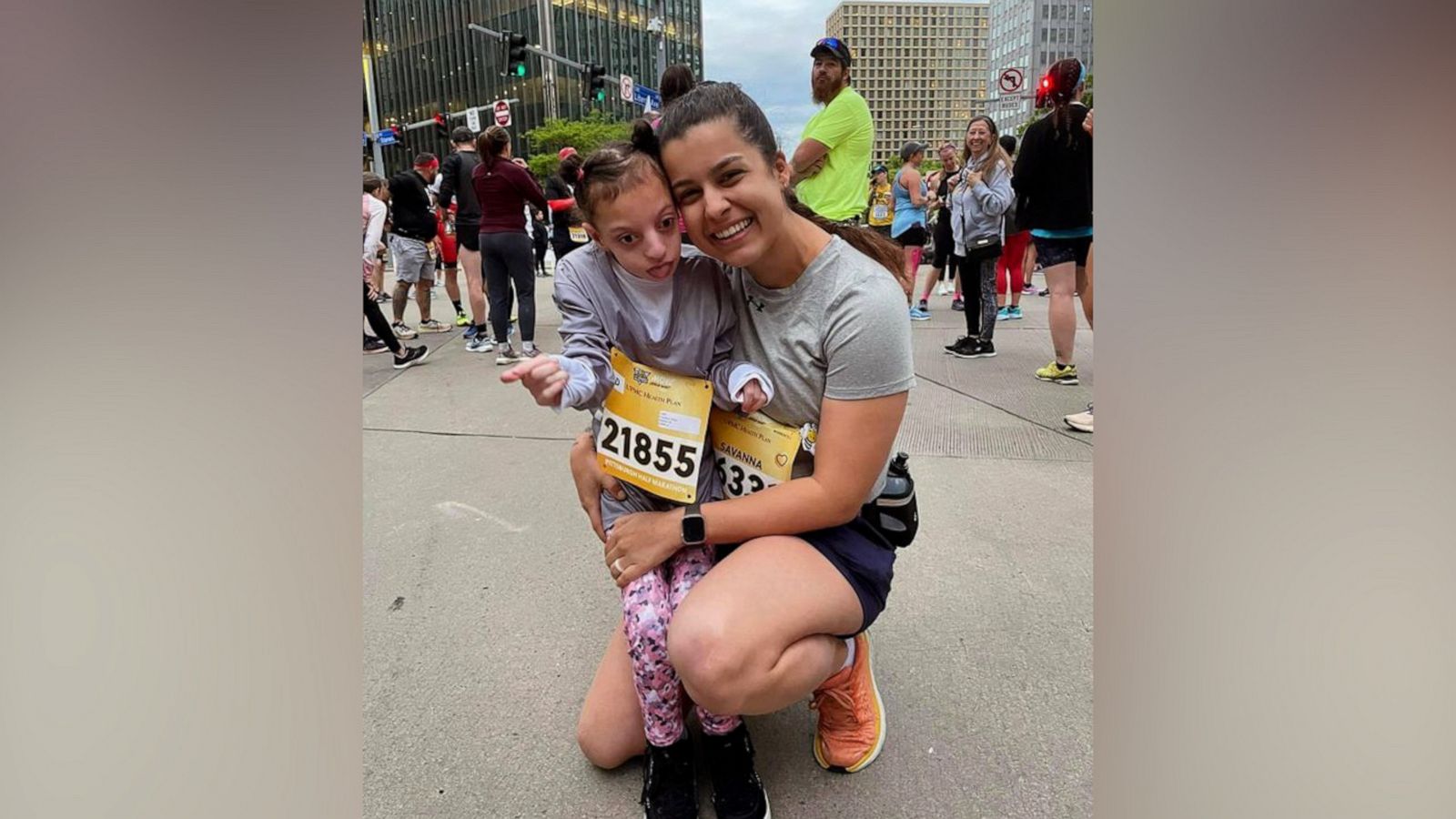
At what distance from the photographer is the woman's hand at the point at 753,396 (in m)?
1.57

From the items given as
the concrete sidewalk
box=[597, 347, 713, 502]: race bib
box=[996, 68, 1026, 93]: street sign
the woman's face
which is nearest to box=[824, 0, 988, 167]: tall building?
box=[996, 68, 1026, 93]: street sign

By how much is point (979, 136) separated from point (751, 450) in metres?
5.23

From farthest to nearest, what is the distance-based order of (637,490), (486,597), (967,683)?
(486,597) → (967,683) → (637,490)

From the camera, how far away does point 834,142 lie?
13.6ft

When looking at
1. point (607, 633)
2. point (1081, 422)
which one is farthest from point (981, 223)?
point (607, 633)

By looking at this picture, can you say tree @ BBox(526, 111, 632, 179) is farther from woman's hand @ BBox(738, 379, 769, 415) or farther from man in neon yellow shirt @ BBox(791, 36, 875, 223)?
woman's hand @ BBox(738, 379, 769, 415)

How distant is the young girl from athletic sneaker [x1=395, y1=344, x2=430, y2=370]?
16.1 ft

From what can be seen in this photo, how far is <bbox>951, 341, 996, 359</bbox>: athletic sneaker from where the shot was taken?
5.93 meters
